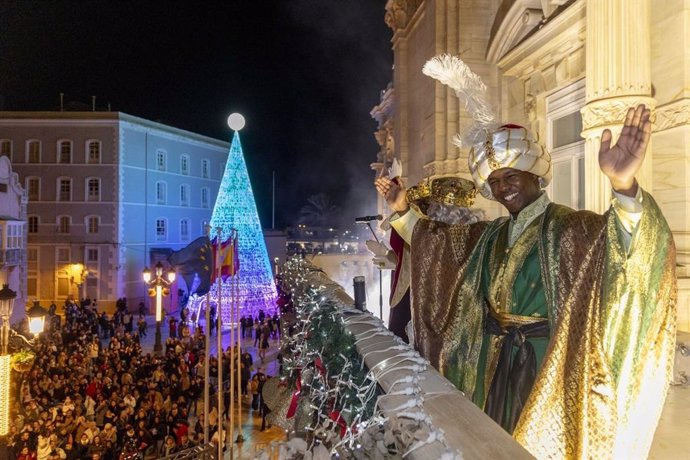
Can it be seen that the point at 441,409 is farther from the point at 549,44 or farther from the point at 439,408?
the point at 549,44

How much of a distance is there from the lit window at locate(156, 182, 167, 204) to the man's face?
3608 cm

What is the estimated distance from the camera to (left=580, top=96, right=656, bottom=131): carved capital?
5949 mm

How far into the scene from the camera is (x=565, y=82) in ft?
29.7

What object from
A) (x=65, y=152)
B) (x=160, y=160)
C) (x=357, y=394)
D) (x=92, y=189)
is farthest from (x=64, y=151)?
(x=357, y=394)

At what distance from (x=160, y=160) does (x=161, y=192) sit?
239 centimetres

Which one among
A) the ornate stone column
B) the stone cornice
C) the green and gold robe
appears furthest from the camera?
the stone cornice

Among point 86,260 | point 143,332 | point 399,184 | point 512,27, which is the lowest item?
point 143,332

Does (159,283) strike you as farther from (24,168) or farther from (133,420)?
(24,168)

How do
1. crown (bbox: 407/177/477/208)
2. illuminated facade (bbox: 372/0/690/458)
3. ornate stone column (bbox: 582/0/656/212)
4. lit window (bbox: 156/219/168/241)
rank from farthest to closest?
lit window (bbox: 156/219/168/241)
ornate stone column (bbox: 582/0/656/212)
illuminated facade (bbox: 372/0/690/458)
crown (bbox: 407/177/477/208)

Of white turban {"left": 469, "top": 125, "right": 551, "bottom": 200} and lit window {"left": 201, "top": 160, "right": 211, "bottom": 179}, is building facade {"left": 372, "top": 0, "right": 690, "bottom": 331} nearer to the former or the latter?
white turban {"left": 469, "top": 125, "right": 551, "bottom": 200}

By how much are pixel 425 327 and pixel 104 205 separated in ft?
113

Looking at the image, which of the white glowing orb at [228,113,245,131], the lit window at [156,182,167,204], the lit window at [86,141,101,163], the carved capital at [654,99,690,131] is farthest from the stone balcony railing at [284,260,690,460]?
the lit window at [156,182,167,204]

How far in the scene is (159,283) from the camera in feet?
56.0

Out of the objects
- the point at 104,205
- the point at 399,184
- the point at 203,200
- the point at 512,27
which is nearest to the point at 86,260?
the point at 104,205
